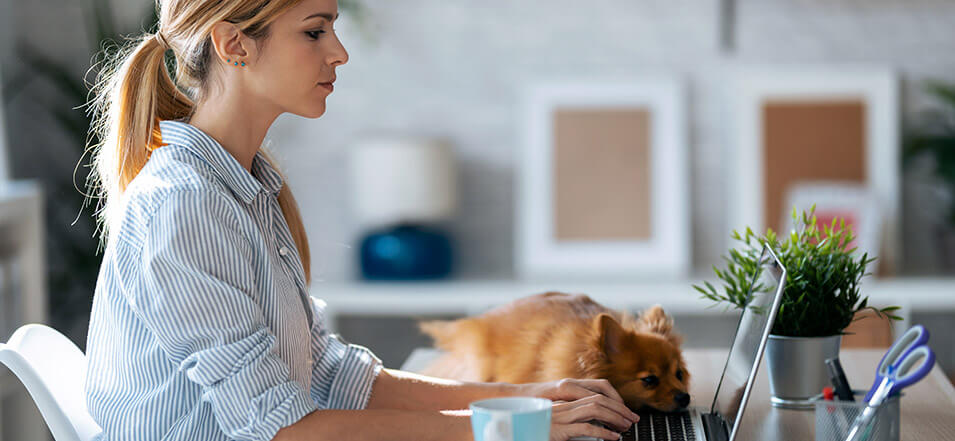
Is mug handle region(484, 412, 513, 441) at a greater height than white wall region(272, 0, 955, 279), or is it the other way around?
white wall region(272, 0, 955, 279)

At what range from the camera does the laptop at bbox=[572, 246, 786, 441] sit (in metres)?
0.98

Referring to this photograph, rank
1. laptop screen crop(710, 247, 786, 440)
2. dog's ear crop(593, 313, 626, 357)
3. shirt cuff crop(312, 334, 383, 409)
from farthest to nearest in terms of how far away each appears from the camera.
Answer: shirt cuff crop(312, 334, 383, 409) < dog's ear crop(593, 313, 626, 357) < laptop screen crop(710, 247, 786, 440)

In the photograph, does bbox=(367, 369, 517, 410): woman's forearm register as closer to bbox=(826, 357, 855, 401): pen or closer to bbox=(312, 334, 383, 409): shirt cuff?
bbox=(312, 334, 383, 409): shirt cuff

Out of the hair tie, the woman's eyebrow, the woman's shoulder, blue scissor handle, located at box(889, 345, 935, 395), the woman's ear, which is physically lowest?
blue scissor handle, located at box(889, 345, 935, 395)

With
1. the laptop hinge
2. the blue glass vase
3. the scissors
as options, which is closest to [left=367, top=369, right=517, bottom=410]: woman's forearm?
the laptop hinge

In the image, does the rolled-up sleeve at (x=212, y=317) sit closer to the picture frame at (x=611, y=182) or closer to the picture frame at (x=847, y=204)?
the picture frame at (x=611, y=182)

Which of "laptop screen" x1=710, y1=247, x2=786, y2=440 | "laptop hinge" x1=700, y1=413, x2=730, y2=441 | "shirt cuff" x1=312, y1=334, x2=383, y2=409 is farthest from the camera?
"shirt cuff" x1=312, y1=334, x2=383, y2=409

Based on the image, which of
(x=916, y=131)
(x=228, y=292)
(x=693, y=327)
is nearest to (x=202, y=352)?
(x=228, y=292)

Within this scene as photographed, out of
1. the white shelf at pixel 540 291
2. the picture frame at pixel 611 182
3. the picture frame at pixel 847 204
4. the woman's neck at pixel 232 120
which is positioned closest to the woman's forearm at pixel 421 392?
the woman's neck at pixel 232 120

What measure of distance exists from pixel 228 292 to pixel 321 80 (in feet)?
1.09

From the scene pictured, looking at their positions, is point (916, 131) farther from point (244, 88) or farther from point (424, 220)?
point (244, 88)

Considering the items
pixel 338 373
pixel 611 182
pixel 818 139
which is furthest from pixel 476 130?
pixel 338 373

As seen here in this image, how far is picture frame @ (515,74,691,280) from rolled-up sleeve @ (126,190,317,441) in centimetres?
255

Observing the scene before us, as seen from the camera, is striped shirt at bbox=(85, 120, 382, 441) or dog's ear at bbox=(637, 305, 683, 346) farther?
dog's ear at bbox=(637, 305, 683, 346)
